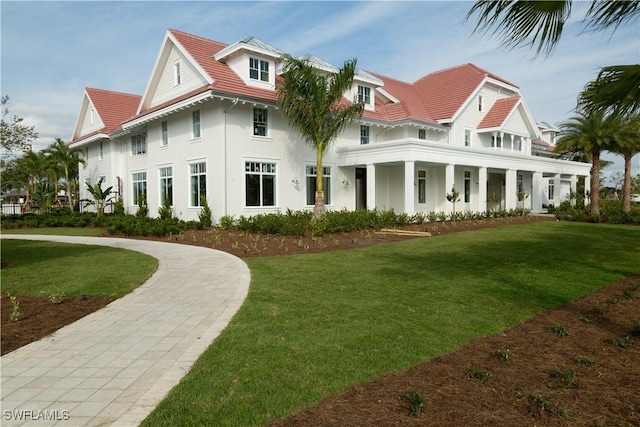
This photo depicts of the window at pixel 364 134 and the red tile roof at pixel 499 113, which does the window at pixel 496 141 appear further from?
the window at pixel 364 134

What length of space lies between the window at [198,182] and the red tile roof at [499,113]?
19880mm

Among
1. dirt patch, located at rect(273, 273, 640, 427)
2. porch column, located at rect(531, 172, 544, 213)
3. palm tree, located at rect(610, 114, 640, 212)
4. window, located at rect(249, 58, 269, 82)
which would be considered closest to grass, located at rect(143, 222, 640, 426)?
dirt patch, located at rect(273, 273, 640, 427)

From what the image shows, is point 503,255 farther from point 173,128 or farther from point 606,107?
point 173,128

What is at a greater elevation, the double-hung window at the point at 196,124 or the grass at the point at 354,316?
the double-hung window at the point at 196,124

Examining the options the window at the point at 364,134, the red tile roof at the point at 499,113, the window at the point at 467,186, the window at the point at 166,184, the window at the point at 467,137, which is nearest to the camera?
the window at the point at 166,184

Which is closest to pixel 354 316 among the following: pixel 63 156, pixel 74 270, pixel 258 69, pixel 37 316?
pixel 37 316

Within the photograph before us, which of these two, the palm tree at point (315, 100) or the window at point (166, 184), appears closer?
the palm tree at point (315, 100)

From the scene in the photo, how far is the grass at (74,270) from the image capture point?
25.8ft

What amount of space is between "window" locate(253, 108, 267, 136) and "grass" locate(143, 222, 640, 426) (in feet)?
31.0

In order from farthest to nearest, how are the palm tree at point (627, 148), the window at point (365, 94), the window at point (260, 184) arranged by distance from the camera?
the window at point (365, 94) < the palm tree at point (627, 148) < the window at point (260, 184)

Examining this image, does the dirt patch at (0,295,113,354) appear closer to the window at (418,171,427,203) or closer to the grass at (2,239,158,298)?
the grass at (2,239,158,298)

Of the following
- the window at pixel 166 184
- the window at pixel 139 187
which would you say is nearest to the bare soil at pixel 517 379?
the window at pixel 166 184

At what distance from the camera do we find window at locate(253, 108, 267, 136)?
19188 mm

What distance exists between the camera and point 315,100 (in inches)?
682
